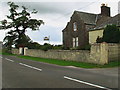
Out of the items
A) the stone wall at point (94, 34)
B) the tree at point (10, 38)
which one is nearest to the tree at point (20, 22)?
the tree at point (10, 38)

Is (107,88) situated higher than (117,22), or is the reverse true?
(117,22)

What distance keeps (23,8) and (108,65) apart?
42562mm

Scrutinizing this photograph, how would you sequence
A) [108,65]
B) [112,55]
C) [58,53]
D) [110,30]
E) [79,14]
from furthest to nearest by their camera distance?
[79,14], [58,53], [110,30], [112,55], [108,65]

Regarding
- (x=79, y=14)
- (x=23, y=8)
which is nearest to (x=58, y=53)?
(x=79, y=14)

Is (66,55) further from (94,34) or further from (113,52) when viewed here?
(94,34)

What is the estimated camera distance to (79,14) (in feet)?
111

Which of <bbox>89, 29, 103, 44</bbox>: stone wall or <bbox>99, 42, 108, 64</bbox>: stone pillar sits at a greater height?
<bbox>89, 29, 103, 44</bbox>: stone wall

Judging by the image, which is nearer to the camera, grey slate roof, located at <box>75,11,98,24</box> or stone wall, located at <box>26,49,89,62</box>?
stone wall, located at <box>26,49,89,62</box>

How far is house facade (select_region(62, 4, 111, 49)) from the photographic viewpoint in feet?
105

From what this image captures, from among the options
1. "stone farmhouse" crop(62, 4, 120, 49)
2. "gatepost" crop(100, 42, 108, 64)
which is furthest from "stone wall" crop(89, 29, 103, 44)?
"gatepost" crop(100, 42, 108, 64)

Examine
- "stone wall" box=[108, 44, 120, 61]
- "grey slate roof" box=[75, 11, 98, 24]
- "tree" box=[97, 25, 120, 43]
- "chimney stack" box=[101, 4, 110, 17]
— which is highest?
"chimney stack" box=[101, 4, 110, 17]

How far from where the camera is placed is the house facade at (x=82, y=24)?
32.1 meters

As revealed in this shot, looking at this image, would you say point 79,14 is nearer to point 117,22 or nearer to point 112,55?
point 117,22

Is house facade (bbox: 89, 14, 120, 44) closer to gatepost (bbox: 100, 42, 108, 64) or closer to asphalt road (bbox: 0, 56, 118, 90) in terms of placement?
gatepost (bbox: 100, 42, 108, 64)
